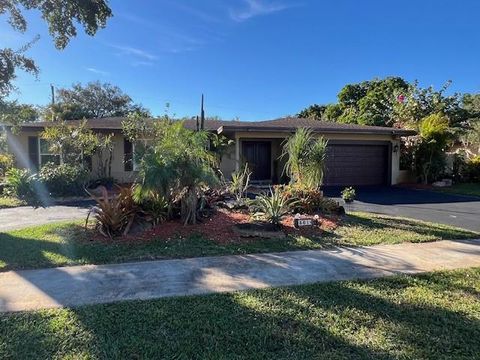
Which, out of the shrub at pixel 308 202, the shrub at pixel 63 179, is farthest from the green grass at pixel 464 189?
the shrub at pixel 63 179

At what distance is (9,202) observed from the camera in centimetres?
1173

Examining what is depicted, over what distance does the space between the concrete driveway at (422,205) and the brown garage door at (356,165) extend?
140cm

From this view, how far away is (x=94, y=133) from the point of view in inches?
603

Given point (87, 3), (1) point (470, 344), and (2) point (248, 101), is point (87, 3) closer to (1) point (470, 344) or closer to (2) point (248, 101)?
(1) point (470, 344)

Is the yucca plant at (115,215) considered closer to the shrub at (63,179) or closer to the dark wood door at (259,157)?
the shrub at (63,179)

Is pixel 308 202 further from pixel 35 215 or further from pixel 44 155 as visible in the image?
pixel 44 155

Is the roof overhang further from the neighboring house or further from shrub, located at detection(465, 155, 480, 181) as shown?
shrub, located at detection(465, 155, 480, 181)

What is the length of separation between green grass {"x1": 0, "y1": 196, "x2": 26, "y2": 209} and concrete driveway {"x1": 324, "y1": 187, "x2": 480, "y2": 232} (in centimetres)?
1033

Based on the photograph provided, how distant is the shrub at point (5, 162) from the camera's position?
14844 millimetres

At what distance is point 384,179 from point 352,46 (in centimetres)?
708

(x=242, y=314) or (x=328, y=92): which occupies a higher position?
(x=328, y=92)

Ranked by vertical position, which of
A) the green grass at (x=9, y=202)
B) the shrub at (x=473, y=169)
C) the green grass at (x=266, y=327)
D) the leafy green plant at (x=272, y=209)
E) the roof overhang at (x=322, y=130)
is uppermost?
the roof overhang at (x=322, y=130)

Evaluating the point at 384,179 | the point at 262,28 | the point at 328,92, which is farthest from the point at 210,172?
the point at 328,92

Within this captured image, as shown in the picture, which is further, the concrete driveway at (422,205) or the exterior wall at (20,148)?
the exterior wall at (20,148)
